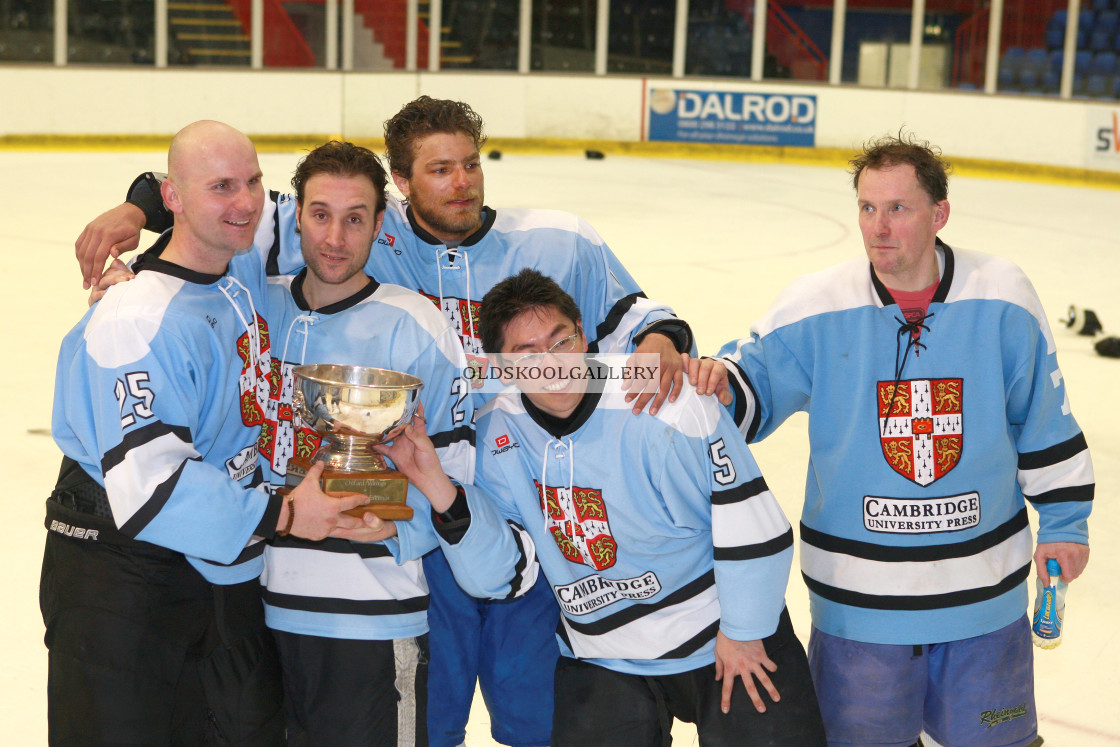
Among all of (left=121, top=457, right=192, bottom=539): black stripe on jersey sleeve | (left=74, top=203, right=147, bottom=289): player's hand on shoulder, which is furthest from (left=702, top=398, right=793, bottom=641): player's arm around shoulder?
(left=74, top=203, right=147, bottom=289): player's hand on shoulder

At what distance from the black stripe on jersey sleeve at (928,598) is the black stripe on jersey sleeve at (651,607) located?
0.94 feet

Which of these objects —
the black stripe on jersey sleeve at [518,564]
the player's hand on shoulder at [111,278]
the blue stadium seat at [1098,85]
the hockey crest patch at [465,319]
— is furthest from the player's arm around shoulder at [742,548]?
the blue stadium seat at [1098,85]

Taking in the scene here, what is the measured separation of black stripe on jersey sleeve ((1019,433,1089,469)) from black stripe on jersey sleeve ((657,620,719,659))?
0.72 m

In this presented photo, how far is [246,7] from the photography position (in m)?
14.7

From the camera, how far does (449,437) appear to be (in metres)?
2.38

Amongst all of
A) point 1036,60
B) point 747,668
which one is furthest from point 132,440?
point 1036,60

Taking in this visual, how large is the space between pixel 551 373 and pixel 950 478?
0.80 meters

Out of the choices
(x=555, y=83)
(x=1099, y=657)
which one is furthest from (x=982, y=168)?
(x=1099, y=657)

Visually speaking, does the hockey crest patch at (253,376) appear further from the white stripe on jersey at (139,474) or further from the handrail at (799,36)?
the handrail at (799,36)

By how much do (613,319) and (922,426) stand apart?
2.60 feet

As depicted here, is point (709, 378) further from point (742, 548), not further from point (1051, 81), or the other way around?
point (1051, 81)

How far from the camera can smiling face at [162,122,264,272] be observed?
7.26 ft

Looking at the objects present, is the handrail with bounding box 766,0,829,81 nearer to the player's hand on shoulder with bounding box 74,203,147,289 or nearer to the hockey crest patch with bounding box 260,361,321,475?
the player's hand on shoulder with bounding box 74,203,147,289

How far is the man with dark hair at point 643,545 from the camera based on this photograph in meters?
2.20
